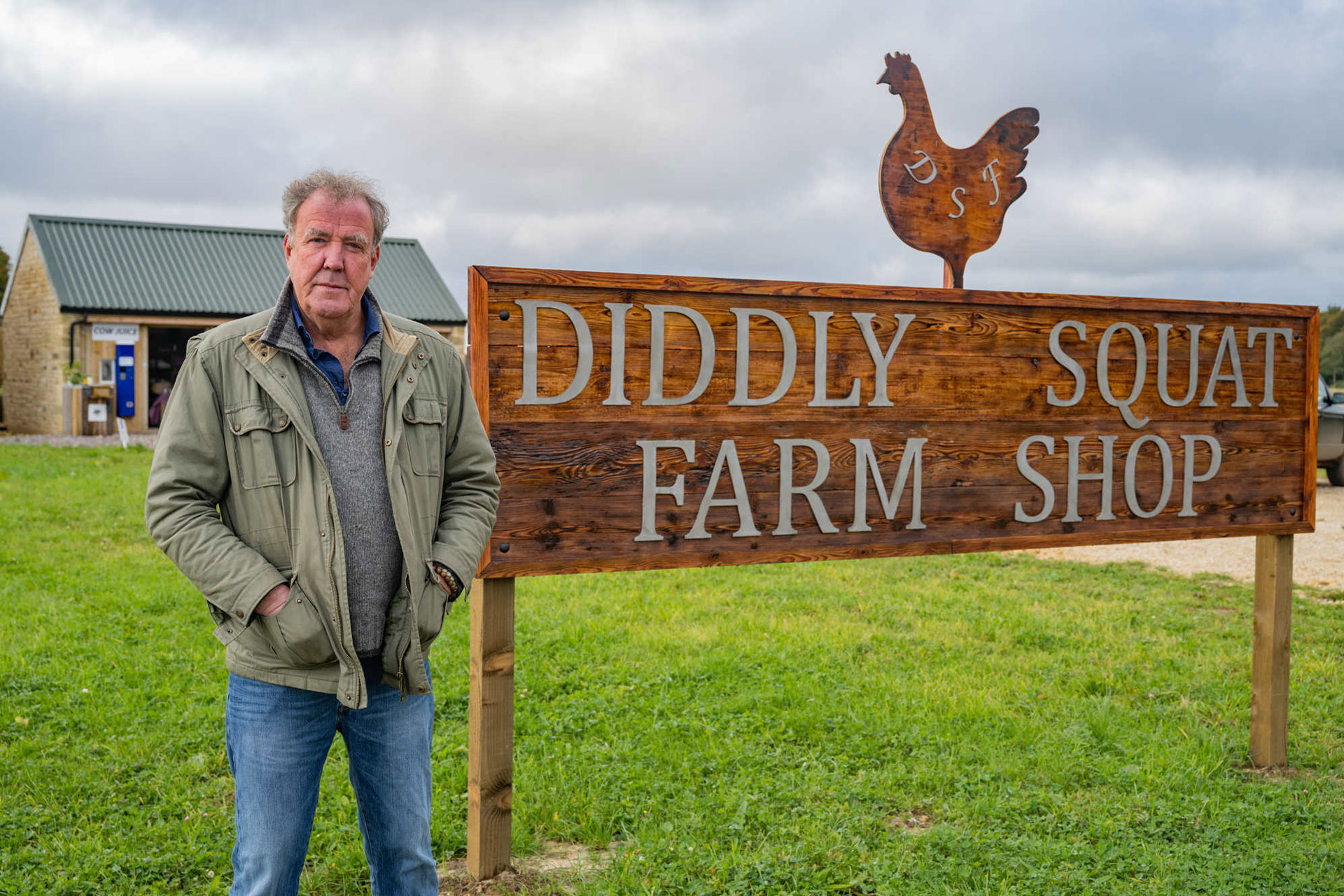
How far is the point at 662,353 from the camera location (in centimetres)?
359

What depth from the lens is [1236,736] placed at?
4906 millimetres

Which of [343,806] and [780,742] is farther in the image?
[780,742]

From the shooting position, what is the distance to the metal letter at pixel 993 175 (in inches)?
175

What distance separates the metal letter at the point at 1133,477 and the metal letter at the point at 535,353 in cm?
249

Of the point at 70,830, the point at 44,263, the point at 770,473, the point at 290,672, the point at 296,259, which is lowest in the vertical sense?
the point at 70,830

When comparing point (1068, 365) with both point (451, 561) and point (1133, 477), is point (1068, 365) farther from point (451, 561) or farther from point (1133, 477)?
point (451, 561)

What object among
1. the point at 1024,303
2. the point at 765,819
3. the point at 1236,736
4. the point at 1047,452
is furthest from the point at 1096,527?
the point at 765,819

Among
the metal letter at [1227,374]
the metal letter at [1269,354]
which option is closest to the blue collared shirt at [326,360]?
the metal letter at [1227,374]

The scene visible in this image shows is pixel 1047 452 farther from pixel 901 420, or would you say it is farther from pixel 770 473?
pixel 770 473

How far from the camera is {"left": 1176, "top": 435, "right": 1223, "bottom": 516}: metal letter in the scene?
14.9 ft

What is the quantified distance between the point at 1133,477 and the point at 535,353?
2720mm

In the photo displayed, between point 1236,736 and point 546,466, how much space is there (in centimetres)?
369

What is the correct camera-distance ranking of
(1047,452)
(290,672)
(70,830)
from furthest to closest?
1. (1047,452)
2. (70,830)
3. (290,672)

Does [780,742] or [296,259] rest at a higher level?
[296,259]
